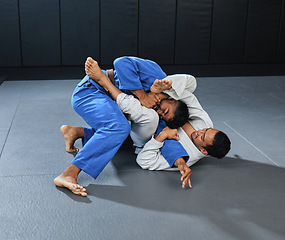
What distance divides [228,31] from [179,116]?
4.13 meters

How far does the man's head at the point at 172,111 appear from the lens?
7.76 ft

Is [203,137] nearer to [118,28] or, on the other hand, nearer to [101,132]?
[101,132]

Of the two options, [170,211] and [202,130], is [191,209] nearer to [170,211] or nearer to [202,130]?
[170,211]

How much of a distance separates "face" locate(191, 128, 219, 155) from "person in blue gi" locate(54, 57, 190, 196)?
122 mm

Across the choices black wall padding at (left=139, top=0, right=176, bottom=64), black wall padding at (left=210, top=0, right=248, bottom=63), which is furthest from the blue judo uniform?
black wall padding at (left=210, top=0, right=248, bottom=63)

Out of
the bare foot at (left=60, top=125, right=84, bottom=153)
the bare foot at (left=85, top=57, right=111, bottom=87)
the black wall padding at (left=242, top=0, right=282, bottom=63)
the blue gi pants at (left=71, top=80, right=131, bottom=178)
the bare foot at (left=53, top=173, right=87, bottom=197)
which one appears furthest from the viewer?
the black wall padding at (left=242, top=0, right=282, bottom=63)

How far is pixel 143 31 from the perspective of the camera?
5.88 metres

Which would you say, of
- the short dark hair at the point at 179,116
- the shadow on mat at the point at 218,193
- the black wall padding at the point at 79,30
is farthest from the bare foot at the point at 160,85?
the black wall padding at the point at 79,30

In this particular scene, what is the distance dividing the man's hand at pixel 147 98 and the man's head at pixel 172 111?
0.04 m

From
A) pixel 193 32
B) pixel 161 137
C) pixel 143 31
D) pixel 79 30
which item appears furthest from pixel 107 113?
pixel 193 32

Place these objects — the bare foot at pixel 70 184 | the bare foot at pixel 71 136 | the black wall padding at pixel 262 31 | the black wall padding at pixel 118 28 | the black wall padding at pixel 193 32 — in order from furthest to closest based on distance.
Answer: the black wall padding at pixel 262 31 < the black wall padding at pixel 193 32 < the black wall padding at pixel 118 28 < the bare foot at pixel 71 136 < the bare foot at pixel 70 184

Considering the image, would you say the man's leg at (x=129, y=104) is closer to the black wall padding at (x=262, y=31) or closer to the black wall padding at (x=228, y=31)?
the black wall padding at (x=228, y=31)

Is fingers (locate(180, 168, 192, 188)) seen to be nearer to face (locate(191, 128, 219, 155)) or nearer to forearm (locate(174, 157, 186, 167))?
forearm (locate(174, 157, 186, 167))

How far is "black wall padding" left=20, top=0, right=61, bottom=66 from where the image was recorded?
5453 mm
